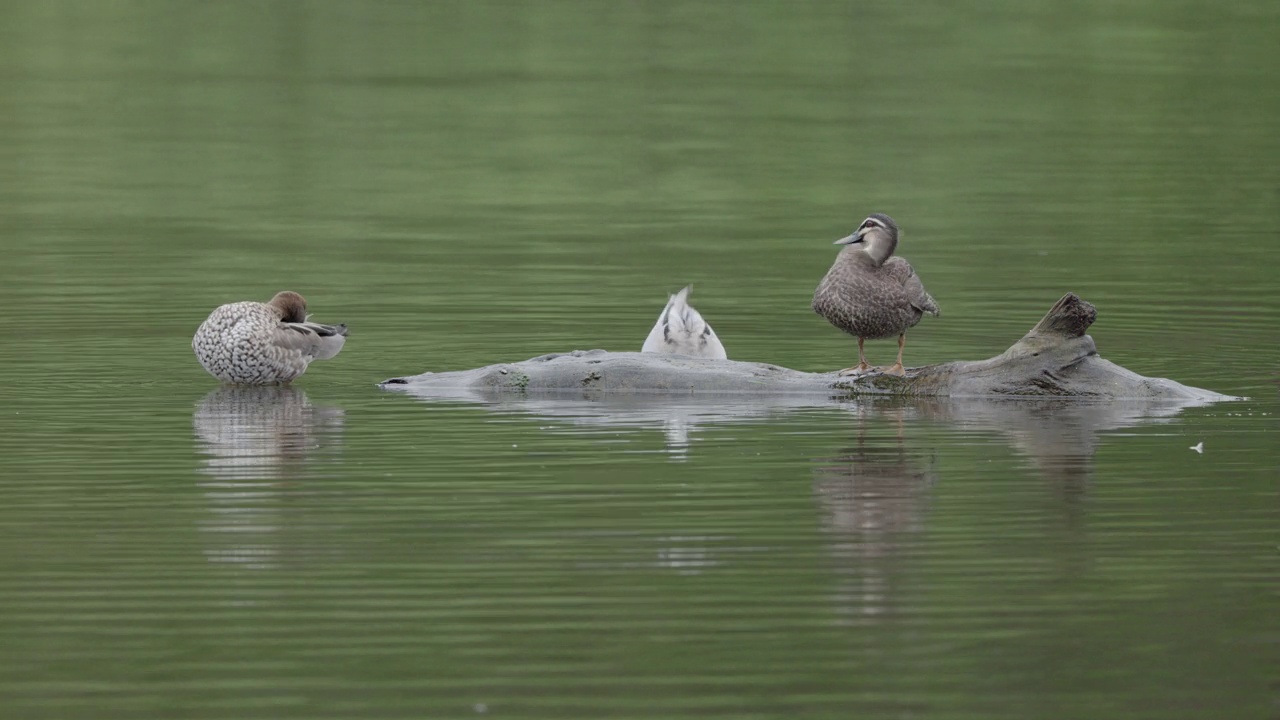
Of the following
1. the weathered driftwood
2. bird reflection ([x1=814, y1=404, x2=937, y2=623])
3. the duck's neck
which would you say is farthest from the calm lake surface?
the duck's neck

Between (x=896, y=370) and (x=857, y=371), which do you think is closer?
(x=896, y=370)

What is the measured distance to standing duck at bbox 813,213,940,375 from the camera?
44.6 ft

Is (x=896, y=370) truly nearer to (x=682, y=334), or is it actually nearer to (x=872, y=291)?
(x=872, y=291)

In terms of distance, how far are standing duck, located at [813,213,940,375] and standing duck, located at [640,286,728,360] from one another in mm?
906

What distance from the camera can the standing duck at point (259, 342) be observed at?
14.5 meters

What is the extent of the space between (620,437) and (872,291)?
229cm

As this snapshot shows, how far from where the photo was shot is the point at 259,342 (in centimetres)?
1446

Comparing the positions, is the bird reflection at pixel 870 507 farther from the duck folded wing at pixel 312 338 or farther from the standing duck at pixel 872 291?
the duck folded wing at pixel 312 338

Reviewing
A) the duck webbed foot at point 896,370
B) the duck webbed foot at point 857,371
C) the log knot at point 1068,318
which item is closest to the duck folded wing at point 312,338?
the duck webbed foot at point 857,371

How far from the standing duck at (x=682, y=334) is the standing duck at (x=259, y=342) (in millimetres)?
2196

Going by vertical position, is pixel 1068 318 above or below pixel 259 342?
above

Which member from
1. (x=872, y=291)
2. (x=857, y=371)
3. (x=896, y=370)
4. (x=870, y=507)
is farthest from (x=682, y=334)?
(x=870, y=507)

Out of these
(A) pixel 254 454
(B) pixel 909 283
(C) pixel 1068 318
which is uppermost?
(B) pixel 909 283

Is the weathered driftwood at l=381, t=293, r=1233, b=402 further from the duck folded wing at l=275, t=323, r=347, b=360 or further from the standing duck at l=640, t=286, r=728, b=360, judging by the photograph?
the duck folded wing at l=275, t=323, r=347, b=360
